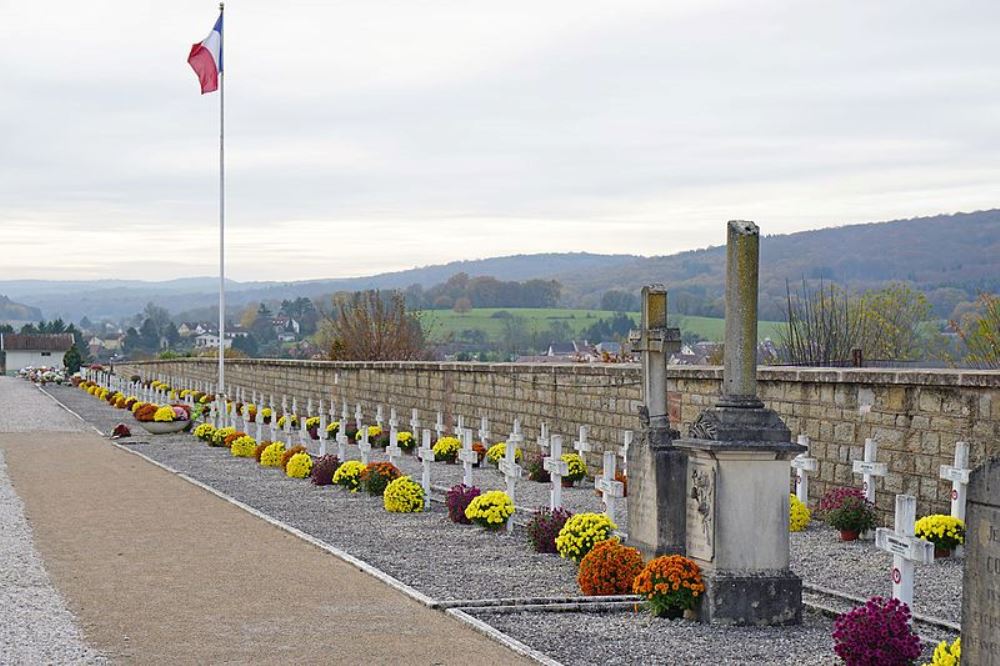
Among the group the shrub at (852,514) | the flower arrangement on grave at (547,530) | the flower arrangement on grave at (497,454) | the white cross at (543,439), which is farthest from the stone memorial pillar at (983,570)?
the white cross at (543,439)

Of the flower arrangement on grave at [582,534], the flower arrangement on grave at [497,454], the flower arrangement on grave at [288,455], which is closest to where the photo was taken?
the flower arrangement on grave at [582,534]

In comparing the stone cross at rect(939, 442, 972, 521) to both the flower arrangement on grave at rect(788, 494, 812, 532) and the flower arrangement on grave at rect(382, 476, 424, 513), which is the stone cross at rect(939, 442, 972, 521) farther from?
the flower arrangement on grave at rect(382, 476, 424, 513)

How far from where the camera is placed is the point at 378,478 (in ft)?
61.8

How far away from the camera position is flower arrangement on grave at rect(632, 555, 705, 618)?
A: 9875mm

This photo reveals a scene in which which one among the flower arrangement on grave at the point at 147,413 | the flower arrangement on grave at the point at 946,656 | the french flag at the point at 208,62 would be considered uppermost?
the french flag at the point at 208,62

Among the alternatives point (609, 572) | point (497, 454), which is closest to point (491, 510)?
point (609, 572)

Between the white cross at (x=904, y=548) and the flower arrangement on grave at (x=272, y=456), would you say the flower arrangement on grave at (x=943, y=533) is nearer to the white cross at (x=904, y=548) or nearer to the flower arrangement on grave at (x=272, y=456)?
the white cross at (x=904, y=548)

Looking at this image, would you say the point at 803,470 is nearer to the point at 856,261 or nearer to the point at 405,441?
the point at 405,441

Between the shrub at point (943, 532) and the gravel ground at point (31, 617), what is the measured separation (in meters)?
7.52

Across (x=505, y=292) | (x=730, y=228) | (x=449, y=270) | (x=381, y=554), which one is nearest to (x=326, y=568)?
(x=381, y=554)

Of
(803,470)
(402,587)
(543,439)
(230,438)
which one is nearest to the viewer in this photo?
(402,587)

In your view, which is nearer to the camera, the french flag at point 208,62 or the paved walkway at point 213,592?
the paved walkway at point 213,592

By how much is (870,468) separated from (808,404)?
2.05m

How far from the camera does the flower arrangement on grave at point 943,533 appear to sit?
12.4m
